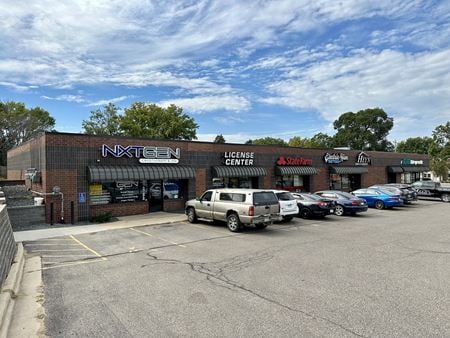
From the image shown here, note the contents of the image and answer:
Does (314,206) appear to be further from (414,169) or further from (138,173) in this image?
(414,169)

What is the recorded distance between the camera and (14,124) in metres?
52.3

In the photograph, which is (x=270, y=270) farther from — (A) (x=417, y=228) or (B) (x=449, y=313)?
(A) (x=417, y=228)

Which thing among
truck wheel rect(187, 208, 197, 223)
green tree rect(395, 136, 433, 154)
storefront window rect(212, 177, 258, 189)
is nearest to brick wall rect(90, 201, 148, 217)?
truck wheel rect(187, 208, 197, 223)

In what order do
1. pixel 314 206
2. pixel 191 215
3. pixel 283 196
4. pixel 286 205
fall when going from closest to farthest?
pixel 286 205
pixel 191 215
pixel 283 196
pixel 314 206

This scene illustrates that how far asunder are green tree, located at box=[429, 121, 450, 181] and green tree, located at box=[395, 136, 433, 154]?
25.5 metres

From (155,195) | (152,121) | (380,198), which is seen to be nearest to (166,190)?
(155,195)

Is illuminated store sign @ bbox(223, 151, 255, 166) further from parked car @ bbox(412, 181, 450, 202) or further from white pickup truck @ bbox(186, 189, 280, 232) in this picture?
parked car @ bbox(412, 181, 450, 202)

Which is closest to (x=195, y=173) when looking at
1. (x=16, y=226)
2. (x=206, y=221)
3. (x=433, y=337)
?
(x=206, y=221)

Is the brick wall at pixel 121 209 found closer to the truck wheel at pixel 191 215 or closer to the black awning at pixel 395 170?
the truck wheel at pixel 191 215

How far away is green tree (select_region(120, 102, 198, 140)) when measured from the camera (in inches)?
1848

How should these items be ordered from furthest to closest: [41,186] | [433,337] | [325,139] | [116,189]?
[325,139]
[116,189]
[41,186]
[433,337]

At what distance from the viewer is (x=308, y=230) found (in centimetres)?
1486

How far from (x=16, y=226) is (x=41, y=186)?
2.64m

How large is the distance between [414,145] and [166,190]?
95.7m
